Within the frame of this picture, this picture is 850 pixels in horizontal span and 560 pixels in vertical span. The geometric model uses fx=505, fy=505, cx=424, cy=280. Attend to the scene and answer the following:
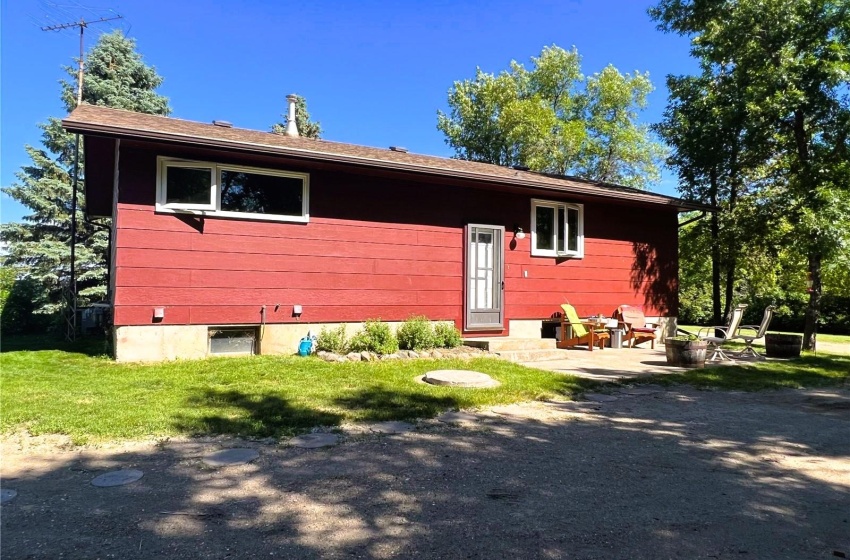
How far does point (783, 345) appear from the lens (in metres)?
9.96

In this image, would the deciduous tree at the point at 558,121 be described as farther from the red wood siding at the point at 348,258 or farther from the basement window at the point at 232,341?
A: the basement window at the point at 232,341

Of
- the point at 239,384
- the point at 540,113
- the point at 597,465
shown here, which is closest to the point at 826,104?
the point at 597,465

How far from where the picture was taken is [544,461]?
3760 millimetres

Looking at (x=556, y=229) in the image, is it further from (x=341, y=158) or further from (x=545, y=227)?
(x=341, y=158)

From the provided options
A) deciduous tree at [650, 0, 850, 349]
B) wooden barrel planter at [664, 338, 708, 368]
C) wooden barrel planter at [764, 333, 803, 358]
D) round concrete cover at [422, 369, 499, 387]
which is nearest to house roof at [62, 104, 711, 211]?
deciduous tree at [650, 0, 850, 349]

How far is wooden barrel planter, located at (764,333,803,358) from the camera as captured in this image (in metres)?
9.91

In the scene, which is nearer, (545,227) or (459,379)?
(459,379)

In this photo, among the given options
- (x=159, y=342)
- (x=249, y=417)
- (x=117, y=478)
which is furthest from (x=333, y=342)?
(x=117, y=478)

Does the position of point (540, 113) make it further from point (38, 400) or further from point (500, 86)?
point (38, 400)

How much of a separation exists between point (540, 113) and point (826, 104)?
1955 cm

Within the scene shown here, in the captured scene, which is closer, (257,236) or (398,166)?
(257,236)

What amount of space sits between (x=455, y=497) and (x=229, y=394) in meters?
3.41

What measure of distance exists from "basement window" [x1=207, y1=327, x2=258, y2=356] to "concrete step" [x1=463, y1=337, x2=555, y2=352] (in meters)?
3.79

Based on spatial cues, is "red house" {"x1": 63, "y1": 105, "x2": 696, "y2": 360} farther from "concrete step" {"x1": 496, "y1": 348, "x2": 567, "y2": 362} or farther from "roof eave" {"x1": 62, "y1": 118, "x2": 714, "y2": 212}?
"concrete step" {"x1": 496, "y1": 348, "x2": 567, "y2": 362}
